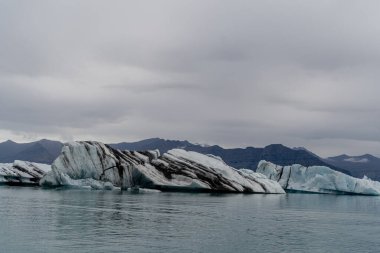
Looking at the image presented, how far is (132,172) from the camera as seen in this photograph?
75.4 meters

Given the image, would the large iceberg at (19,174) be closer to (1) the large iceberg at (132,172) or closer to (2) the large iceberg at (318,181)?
(1) the large iceberg at (132,172)

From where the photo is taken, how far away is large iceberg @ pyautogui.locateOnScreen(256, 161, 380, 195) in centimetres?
9506

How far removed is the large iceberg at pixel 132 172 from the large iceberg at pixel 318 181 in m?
23.4

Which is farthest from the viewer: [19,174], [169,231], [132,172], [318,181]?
[318,181]

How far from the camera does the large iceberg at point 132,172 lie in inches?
2913

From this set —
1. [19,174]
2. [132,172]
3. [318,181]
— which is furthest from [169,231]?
[19,174]

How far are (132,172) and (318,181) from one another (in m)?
37.6

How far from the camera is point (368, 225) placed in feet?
126

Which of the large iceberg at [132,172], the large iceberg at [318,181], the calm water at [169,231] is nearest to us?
the calm water at [169,231]

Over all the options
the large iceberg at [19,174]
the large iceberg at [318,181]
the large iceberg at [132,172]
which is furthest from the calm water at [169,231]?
the large iceberg at [19,174]

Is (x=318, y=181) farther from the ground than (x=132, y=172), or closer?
closer

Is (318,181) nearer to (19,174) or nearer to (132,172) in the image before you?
(132,172)

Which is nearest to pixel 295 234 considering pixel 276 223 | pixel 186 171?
pixel 276 223

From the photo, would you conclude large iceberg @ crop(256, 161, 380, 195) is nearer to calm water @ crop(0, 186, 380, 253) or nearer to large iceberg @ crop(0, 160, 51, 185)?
large iceberg @ crop(0, 160, 51, 185)
